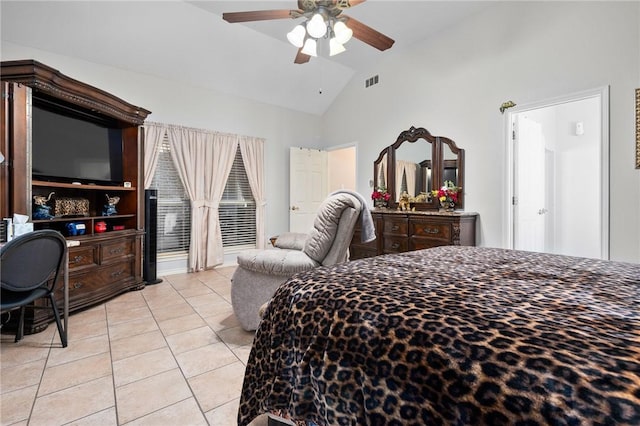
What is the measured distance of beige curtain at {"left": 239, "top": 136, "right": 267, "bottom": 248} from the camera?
503 centimetres

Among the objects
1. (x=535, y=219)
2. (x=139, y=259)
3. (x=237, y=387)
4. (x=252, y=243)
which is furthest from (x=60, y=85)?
(x=535, y=219)

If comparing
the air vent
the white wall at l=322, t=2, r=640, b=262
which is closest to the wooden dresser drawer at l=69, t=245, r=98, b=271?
the white wall at l=322, t=2, r=640, b=262

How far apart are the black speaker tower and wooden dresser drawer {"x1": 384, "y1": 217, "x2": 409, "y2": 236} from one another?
316 cm

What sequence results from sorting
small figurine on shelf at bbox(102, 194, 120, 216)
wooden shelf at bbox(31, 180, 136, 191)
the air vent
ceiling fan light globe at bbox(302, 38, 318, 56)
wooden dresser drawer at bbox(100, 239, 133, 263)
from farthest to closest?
the air vent, small figurine on shelf at bbox(102, 194, 120, 216), wooden dresser drawer at bbox(100, 239, 133, 263), ceiling fan light globe at bbox(302, 38, 318, 56), wooden shelf at bbox(31, 180, 136, 191)

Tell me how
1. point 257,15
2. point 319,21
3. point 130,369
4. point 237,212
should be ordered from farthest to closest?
point 237,212 → point 257,15 → point 319,21 → point 130,369

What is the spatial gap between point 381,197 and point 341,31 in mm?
2683

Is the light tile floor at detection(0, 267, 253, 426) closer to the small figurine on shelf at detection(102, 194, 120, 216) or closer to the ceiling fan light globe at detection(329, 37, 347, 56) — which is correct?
the small figurine on shelf at detection(102, 194, 120, 216)

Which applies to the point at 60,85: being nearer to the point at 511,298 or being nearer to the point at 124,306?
the point at 124,306

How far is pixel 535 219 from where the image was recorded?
12.3ft

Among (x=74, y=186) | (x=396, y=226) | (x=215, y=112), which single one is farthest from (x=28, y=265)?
(x=396, y=226)

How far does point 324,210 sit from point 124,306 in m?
2.40

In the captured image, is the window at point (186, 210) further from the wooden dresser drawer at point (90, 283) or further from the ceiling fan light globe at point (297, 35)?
the ceiling fan light globe at point (297, 35)

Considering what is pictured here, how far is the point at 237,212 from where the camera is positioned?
5.13 meters

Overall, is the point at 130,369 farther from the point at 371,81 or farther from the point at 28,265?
the point at 371,81
